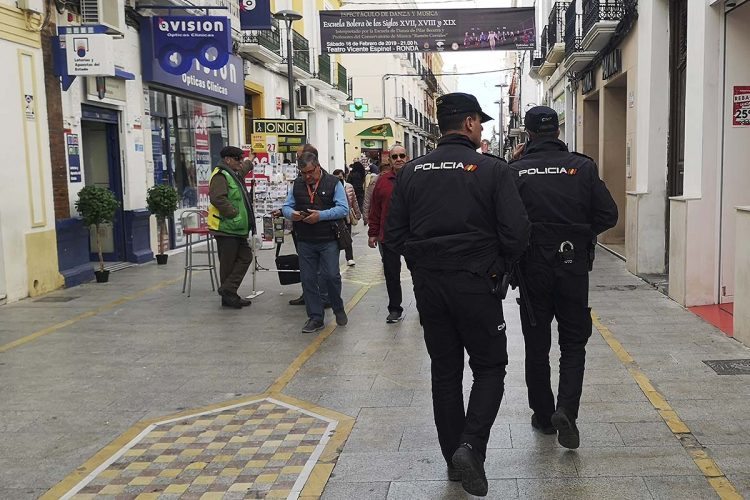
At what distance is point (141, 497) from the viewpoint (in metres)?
3.89

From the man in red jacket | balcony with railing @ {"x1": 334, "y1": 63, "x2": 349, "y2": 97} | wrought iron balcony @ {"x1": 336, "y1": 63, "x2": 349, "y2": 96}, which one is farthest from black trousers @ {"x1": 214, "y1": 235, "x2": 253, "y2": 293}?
wrought iron balcony @ {"x1": 336, "y1": 63, "x2": 349, "y2": 96}

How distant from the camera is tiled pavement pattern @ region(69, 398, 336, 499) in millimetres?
3971

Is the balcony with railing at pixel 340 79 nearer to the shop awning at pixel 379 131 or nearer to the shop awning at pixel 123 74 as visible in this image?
the shop awning at pixel 379 131

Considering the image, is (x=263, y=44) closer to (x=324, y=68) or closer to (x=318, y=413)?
(x=324, y=68)

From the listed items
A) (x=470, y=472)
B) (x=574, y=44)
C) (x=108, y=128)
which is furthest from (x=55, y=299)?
(x=574, y=44)

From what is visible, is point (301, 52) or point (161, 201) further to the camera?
point (301, 52)

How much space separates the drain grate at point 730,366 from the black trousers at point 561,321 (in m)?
2.06

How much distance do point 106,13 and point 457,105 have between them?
9220mm

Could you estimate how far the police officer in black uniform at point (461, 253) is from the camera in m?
3.60

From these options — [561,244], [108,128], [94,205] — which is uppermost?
[108,128]

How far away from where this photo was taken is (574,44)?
1630cm

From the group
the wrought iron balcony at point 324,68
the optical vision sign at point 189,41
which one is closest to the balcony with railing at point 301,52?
the wrought iron balcony at point 324,68

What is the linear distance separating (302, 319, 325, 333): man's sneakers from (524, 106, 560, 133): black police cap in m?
3.82

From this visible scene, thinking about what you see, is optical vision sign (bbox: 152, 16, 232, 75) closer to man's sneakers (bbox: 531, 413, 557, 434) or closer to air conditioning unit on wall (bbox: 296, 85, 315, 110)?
man's sneakers (bbox: 531, 413, 557, 434)
